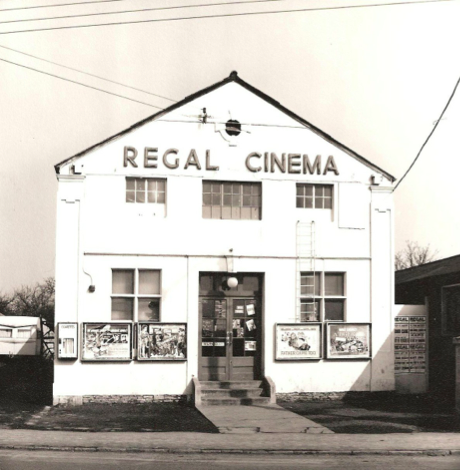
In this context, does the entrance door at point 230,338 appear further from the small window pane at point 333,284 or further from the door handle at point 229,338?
the small window pane at point 333,284

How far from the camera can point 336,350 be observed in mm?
20500

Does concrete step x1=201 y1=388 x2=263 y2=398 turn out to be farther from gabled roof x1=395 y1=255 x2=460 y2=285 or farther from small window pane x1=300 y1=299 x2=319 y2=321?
gabled roof x1=395 y1=255 x2=460 y2=285

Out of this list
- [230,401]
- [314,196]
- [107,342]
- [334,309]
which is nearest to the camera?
[230,401]

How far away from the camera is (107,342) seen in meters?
19.4

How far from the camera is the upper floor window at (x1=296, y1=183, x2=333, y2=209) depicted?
20.8 meters

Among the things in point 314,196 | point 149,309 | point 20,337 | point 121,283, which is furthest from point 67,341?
point 20,337

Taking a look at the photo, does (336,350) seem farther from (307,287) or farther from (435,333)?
(435,333)

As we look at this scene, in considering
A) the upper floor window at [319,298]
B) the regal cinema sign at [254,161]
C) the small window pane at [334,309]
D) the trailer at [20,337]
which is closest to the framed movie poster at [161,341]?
the upper floor window at [319,298]

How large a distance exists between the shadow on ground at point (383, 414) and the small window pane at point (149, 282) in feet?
14.5

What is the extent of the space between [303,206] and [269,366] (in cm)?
443

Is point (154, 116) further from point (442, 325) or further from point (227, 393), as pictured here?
point (442, 325)

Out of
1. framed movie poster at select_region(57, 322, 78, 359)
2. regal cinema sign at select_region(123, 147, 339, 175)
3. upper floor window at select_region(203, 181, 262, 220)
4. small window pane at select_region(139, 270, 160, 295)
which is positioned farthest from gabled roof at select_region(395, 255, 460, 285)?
framed movie poster at select_region(57, 322, 78, 359)

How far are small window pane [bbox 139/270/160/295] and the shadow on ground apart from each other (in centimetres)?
443

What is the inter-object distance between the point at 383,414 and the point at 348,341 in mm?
3115
